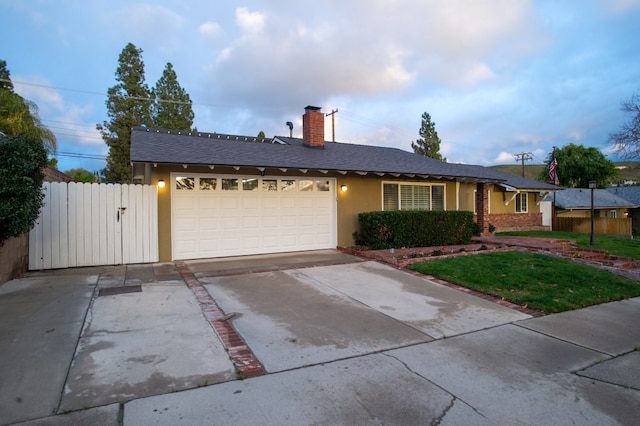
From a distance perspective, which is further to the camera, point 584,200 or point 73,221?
point 584,200

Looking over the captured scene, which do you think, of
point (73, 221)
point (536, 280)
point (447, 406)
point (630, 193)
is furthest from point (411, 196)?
point (630, 193)

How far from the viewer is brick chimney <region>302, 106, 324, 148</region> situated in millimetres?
13453

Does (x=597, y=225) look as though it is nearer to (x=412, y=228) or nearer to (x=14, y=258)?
(x=412, y=228)

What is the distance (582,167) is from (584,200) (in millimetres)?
15361

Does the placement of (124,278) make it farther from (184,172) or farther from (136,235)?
(184,172)

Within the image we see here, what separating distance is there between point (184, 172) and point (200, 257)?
2157 mm

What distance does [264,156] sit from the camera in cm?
1043

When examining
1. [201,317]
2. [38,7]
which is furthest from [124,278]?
[38,7]

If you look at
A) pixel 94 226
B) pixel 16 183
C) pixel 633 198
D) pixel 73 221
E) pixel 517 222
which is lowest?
pixel 517 222

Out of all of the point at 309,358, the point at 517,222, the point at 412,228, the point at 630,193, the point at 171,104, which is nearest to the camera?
the point at 309,358

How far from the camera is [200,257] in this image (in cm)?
937

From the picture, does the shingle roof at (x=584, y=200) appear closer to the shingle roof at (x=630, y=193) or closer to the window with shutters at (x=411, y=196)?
the shingle roof at (x=630, y=193)

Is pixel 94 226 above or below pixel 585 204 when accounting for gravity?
below

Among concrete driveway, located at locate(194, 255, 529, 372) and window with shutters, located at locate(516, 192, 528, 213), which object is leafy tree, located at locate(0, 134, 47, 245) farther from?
window with shutters, located at locate(516, 192, 528, 213)
